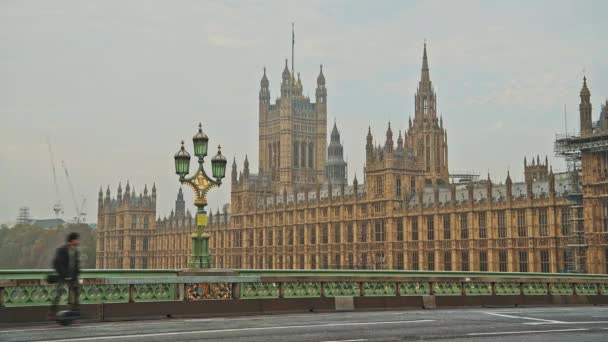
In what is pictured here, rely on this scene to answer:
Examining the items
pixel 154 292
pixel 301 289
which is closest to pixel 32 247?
pixel 301 289

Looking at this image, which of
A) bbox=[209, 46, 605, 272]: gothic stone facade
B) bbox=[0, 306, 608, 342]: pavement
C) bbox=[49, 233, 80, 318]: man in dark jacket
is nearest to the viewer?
bbox=[0, 306, 608, 342]: pavement

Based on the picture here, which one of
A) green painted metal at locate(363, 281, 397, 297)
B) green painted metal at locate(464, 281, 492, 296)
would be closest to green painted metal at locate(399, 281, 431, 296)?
green painted metal at locate(363, 281, 397, 297)

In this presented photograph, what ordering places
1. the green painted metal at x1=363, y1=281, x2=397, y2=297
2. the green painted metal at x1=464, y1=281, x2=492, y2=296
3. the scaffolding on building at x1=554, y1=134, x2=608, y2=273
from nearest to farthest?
the green painted metal at x1=363, y1=281, x2=397, y2=297 < the green painted metal at x1=464, y1=281, x2=492, y2=296 < the scaffolding on building at x1=554, y1=134, x2=608, y2=273

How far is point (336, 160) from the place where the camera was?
147m

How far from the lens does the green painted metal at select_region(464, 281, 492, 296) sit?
24797 millimetres

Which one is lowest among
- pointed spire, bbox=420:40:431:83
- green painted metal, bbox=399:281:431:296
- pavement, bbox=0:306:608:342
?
pavement, bbox=0:306:608:342

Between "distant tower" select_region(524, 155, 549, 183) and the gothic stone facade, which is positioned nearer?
the gothic stone facade

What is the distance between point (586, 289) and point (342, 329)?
14.9 m

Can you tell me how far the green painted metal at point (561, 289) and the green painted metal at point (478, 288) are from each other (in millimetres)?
2991

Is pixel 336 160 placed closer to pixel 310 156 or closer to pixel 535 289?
pixel 310 156

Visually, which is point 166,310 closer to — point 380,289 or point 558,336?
point 380,289

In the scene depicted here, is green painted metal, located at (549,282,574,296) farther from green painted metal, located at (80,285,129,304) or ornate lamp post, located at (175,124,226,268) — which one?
green painted metal, located at (80,285,129,304)

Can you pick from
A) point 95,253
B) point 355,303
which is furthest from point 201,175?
point 95,253

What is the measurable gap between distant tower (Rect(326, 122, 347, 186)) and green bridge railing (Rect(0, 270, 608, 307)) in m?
117
